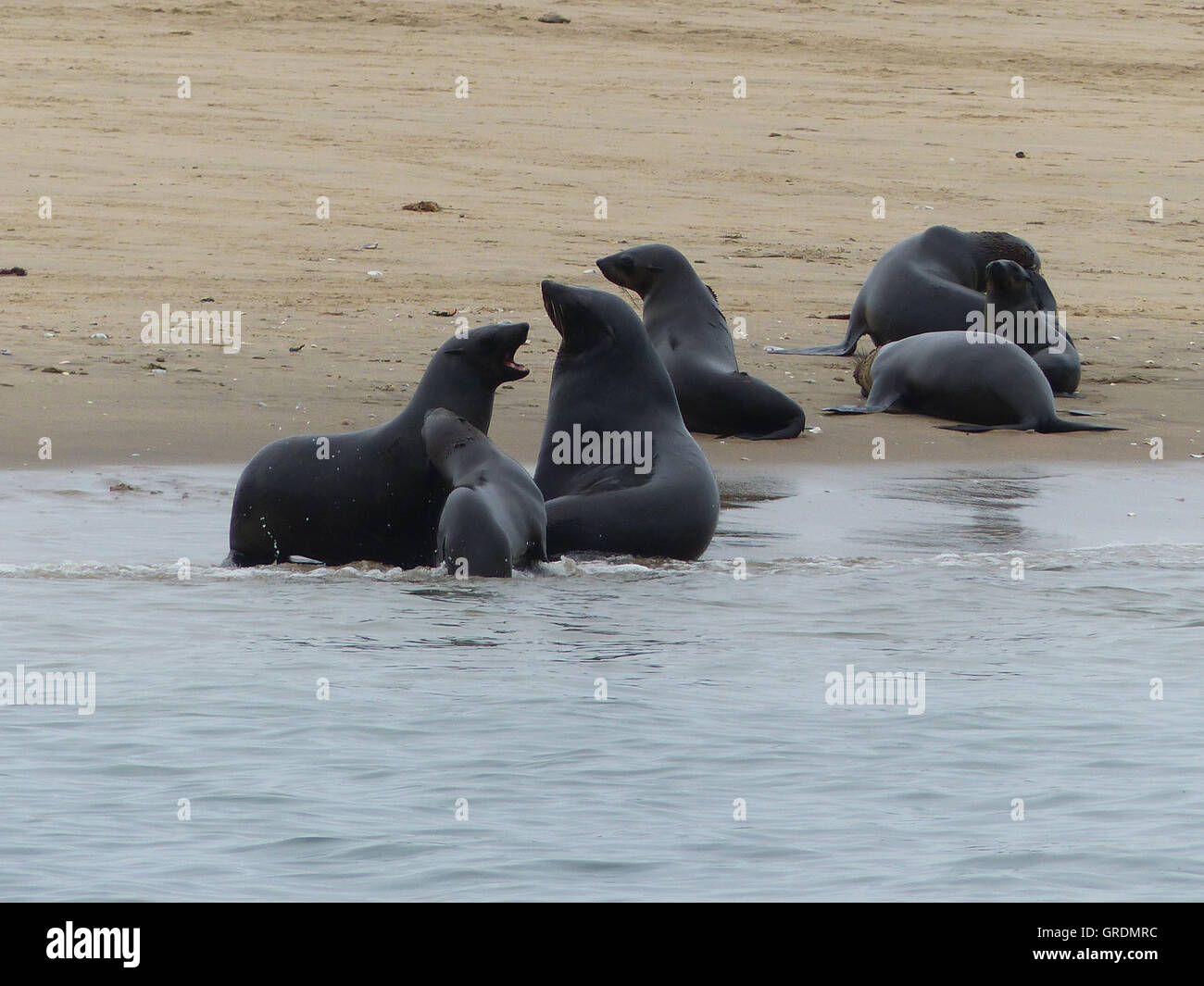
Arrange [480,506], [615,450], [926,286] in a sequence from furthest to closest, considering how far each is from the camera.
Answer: [926,286], [615,450], [480,506]

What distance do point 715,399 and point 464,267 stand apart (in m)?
3.95

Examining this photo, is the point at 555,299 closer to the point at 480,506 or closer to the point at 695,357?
the point at 480,506

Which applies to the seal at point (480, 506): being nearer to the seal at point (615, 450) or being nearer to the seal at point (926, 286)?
the seal at point (615, 450)

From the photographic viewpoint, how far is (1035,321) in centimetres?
1218

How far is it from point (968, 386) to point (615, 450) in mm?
3647

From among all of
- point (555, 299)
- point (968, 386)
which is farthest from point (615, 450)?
point (968, 386)

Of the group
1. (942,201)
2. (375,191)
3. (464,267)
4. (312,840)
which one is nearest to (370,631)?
(312,840)

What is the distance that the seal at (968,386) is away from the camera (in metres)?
11.0

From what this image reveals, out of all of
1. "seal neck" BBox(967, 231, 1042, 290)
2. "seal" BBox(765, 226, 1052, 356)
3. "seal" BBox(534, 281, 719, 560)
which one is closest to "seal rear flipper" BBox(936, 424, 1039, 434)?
"seal" BBox(765, 226, 1052, 356)

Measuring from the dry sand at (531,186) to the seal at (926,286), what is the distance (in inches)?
16.2

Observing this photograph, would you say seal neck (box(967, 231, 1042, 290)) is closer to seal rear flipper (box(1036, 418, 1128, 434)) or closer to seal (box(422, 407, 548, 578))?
seal rear flipper (box(1036, 418, 1128, 434))

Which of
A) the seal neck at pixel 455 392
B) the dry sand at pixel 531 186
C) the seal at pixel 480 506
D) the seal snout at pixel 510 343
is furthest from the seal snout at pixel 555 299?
the dry sand at pixel 531 186

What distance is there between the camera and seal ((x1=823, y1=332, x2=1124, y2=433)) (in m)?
11.0
